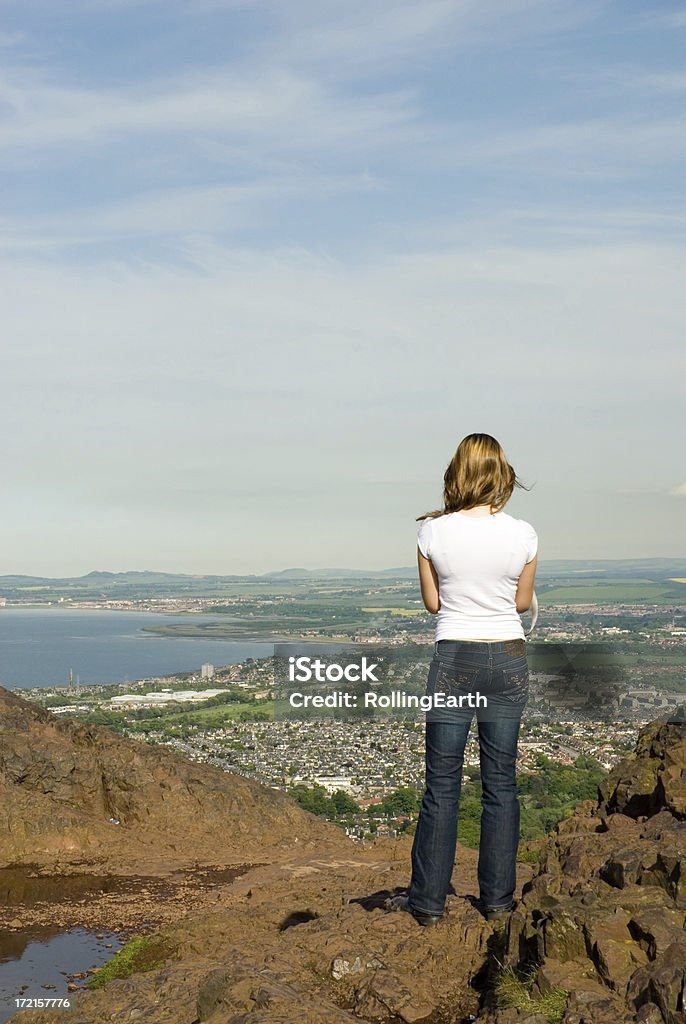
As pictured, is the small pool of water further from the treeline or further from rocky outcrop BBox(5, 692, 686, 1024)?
the treeline

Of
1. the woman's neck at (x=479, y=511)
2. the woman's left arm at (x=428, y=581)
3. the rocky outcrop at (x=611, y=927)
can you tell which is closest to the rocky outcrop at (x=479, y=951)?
the rocky outcrop at (x=611, y=927)

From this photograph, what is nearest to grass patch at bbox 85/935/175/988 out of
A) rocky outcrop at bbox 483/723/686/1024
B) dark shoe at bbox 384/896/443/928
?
dark shoe at bbox 384/896/443/928

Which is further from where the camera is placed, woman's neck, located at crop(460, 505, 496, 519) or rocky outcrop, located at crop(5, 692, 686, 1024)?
woman's neck, located at crop(460, 505, 496, 519)

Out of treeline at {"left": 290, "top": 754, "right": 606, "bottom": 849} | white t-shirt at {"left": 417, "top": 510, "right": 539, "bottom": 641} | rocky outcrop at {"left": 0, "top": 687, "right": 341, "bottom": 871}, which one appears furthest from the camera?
treeline at {"left": 290, "top": 754, "right": 606, "bottom": 849}

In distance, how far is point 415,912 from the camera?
6.16 meters

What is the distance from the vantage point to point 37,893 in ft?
31.6

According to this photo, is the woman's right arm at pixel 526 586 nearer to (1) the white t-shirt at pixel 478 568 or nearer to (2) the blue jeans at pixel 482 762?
(1) the white t-shirt at pixel 478 568

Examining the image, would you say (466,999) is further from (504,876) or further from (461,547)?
(461,547)

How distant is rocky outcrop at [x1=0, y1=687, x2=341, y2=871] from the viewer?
11062mm

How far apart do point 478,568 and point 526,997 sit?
7.05 ft

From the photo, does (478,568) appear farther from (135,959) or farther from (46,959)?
(46,959)

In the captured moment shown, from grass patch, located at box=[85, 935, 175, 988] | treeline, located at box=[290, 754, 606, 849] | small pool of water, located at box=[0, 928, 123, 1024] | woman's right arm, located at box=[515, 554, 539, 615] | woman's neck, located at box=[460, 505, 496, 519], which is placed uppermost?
woman's neck, located at box=[460, 505, 496, 519]

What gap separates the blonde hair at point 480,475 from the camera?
5.89 m

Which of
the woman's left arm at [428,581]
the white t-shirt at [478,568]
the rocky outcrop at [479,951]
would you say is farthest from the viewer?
the woman's left arm at [428,581]
